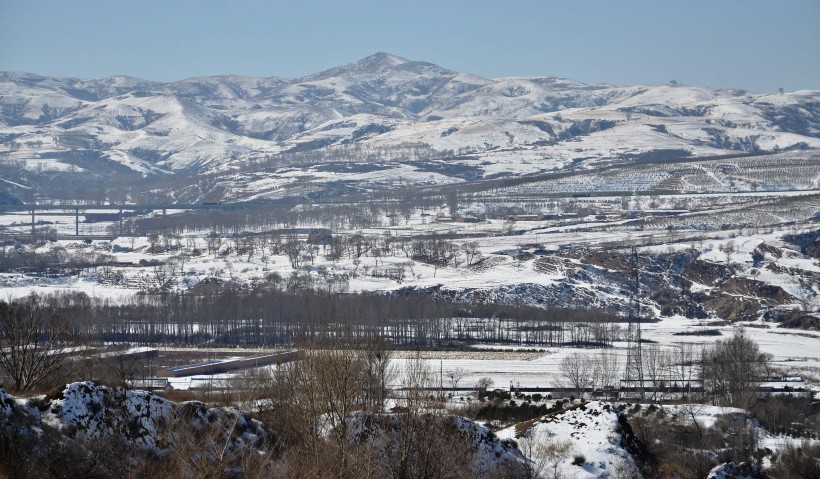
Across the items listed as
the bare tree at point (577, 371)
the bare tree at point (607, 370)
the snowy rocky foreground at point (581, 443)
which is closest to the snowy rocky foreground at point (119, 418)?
the snowy rocky foreground at point (581, 443)

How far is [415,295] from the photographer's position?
67.0 m

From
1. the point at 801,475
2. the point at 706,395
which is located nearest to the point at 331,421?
the point at 801,475

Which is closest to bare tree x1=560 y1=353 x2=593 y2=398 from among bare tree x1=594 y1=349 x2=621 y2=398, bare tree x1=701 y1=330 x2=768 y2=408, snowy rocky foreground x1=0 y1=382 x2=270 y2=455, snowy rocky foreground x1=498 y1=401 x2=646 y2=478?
bare tree x1=594 y1=349 x2=621 y2=398

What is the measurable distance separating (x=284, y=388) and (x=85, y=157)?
179886 mm

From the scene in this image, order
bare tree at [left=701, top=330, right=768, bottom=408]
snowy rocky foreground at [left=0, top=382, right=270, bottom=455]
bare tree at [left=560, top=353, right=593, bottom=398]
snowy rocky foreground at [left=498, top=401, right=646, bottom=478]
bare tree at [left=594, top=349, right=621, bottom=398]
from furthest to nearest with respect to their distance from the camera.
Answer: bare tree at [left=594, top=349, right=621, bottom=398] < bare tree at [left=560, top=353, right=593, bottom=398] < bare tree at [left=701, top=330, right=768, bottom=408] < snowy rocky foreground at [left=498, top=401, right=646, bottom=478] < snowy rocky foreground at [left=0, top=382, right=270, bottom=455]

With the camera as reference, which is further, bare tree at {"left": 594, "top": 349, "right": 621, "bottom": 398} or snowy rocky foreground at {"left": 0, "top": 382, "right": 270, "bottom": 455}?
bare tree at {"left": 594, "top": 349, "right": 621, "bottom": 398}

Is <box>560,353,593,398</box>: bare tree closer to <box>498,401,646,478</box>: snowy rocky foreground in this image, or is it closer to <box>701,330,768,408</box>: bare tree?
<box>701,330,768,408</box>: bare tree

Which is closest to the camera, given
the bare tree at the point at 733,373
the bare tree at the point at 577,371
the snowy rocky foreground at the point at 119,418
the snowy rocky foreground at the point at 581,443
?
the snowy rocky foreground at the point at 119,418

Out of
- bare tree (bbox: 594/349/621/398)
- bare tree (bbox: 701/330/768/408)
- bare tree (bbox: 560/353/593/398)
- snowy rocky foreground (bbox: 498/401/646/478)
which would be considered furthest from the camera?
bare tree (bbox: 594/349/621/398)

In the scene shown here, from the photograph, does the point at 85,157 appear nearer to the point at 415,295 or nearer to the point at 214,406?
the point at 415,295

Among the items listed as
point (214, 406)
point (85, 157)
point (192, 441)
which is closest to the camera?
point (192, 441)


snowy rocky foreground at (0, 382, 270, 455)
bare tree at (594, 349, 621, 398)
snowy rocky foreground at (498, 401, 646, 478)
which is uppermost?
snowy rocky foreground at (0, 382, 270, 455)

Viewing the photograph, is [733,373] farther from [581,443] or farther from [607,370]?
[581,443]

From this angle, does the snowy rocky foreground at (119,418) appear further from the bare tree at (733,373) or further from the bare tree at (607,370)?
the bare tree at (607,370)
